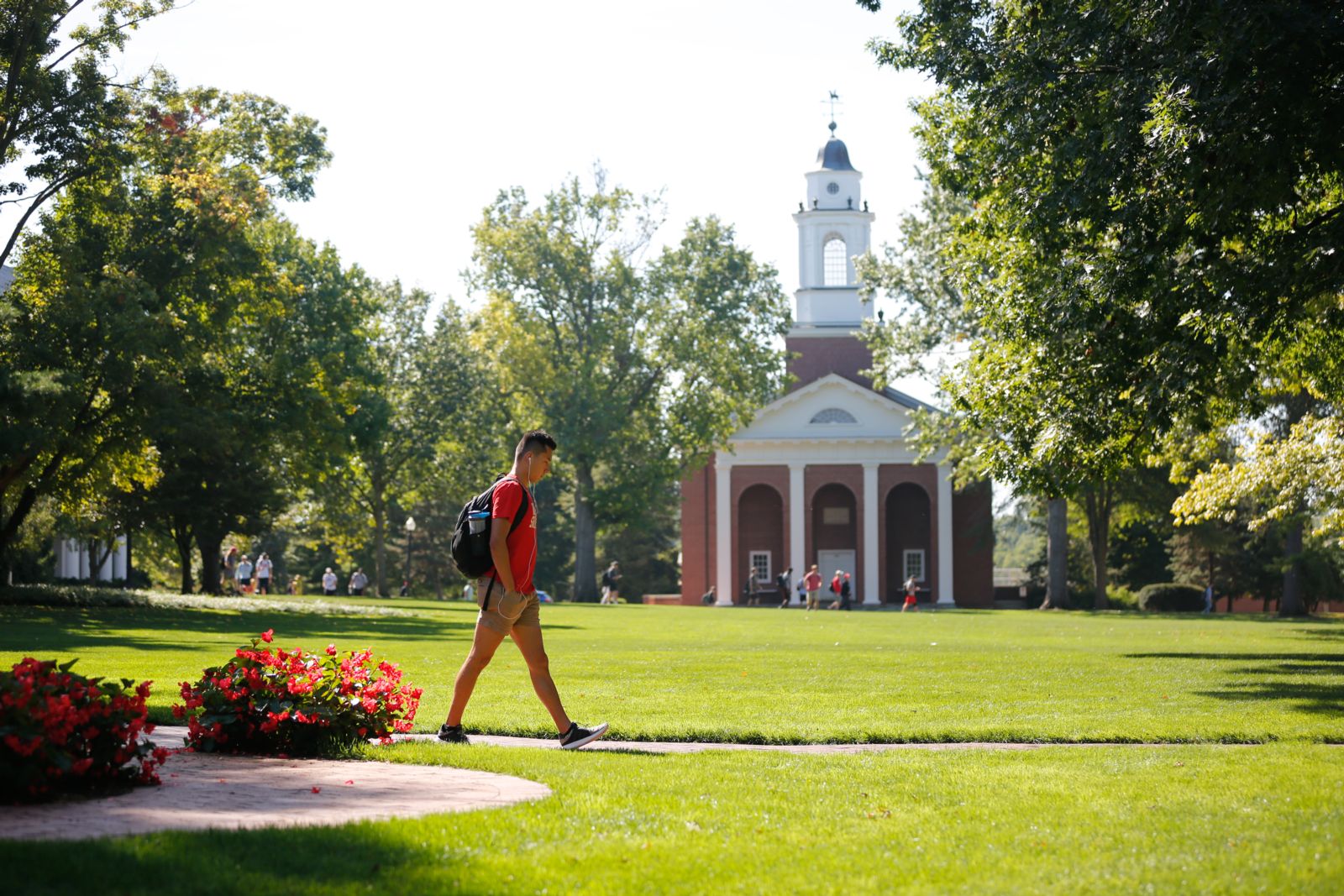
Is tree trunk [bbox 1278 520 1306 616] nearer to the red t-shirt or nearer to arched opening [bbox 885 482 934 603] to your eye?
arched opening [bbox 885 482 934 603]

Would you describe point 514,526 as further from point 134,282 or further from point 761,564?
point 761,564

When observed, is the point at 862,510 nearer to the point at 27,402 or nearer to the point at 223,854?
the point at 27,402

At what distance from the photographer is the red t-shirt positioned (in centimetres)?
954

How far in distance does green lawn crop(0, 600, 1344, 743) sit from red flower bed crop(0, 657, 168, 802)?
4022mm

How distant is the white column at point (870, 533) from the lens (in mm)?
67125

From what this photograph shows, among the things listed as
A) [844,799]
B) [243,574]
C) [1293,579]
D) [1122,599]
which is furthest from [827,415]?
[844,799]

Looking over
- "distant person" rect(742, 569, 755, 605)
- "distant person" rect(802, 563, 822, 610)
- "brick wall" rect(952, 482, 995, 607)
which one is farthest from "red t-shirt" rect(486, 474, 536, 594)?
"brick wall" rect(952, 482, 995, 607)

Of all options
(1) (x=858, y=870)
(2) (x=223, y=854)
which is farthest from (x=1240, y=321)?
(2) (x=223, y=854)

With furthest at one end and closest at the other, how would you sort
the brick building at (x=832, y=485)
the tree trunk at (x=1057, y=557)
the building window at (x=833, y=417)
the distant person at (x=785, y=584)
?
the building window at (x=833, y=417) < the brick building at (x=832, y=485) < the distant person at (x=785, y=584) < the tree trunk at (x=1057, y=557)

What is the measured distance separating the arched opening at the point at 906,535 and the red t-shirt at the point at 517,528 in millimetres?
61642

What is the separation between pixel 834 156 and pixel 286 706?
6614cm

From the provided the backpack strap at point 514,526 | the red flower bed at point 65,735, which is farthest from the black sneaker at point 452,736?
the red flower bed at point 65,735

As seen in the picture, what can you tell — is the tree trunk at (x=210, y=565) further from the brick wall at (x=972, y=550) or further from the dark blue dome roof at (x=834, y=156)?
the dark blue dome roof at (x=834, y=156)

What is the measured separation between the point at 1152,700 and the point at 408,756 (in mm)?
8005
